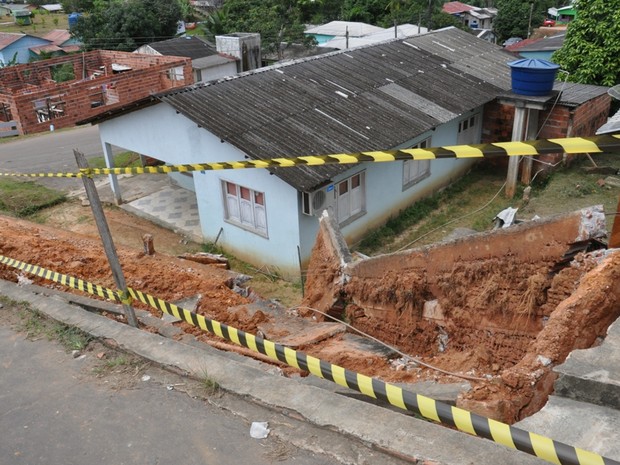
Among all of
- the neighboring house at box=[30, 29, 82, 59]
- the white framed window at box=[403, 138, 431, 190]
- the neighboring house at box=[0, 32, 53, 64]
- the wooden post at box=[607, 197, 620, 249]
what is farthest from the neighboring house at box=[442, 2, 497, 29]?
the wooden post at box=[607, 197, 620, 249]

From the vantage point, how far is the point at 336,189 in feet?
37.7

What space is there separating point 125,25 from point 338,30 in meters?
15.0

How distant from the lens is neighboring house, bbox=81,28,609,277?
10984 millimetres

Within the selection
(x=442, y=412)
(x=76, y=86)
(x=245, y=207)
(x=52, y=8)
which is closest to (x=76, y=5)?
(x=52, y=8)

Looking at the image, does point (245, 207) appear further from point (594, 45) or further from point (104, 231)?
point (594, 45)

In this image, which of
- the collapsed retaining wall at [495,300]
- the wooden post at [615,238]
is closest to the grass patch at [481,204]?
the collapsed retaining wall at [495,300]

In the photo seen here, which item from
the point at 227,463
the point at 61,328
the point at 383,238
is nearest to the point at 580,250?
the point at 227,463

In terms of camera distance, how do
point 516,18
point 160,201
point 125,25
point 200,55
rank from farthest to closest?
1. point 516,18
2. point 125,25
3. point 200,55
4. point 160,201

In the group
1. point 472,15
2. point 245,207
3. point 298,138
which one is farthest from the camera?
point 472,15

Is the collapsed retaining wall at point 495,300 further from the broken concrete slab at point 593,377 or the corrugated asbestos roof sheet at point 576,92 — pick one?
the corrugated asbestos roof sheet at point 576,92

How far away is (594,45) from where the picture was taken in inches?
653

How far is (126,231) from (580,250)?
11209 millimetres

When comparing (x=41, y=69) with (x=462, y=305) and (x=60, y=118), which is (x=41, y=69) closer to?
(x=60, y=118)

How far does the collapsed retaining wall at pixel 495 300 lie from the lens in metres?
3.78
